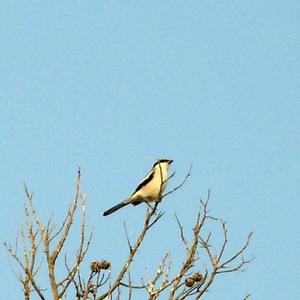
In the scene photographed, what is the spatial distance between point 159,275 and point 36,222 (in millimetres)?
1064

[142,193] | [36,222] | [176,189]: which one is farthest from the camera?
[142,193]

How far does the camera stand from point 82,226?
18.8 feet

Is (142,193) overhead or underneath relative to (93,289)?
overhead

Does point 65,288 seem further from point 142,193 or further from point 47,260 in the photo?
point 142,193

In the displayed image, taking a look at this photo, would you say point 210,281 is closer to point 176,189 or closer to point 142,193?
point 176,189

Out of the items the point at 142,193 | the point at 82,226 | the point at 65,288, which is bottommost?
the point at 65,288

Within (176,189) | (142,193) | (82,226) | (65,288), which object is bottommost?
(65,288)

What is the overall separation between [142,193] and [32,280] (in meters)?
4.42

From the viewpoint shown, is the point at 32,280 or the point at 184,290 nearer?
the point at 32,280

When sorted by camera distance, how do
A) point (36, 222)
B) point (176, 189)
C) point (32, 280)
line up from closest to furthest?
point (32, 280), point (36, 222), point (176, 189)

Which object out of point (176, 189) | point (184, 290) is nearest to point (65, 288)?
point (184, 290)

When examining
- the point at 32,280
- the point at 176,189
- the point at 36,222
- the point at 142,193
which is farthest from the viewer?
the point at 142,193

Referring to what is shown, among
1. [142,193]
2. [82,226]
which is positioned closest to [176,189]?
[82,226]

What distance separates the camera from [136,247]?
612cm
